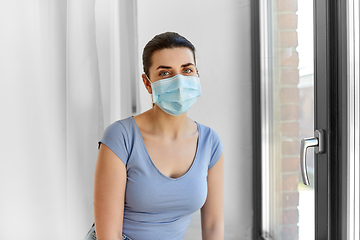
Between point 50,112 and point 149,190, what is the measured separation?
24.6 inches

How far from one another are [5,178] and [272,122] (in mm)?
1158

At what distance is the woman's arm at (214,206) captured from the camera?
3.70 ft

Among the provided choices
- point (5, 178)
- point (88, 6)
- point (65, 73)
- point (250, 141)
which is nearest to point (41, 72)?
point (65, 73)

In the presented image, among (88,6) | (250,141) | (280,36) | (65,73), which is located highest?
(88,6)

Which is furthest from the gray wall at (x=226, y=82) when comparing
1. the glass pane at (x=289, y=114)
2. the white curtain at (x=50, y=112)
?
the white curtain at (x=50, y=112)

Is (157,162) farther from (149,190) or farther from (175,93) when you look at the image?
(175,93)

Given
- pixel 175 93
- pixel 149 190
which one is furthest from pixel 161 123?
pixel 149 190

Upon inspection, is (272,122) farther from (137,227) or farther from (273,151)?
(137,227)

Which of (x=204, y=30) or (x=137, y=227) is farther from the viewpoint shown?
(x=204, y=30)

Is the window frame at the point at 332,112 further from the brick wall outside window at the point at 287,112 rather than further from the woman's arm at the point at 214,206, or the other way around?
the woman's arm at the point at 214,206

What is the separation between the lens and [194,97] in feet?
3.38

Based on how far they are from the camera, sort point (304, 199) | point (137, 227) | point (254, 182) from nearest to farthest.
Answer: point (137, 227) → point (304, 199) → point (254, 182)

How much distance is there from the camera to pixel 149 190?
0.96 m

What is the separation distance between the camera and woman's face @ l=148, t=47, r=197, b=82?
39.4 inches
